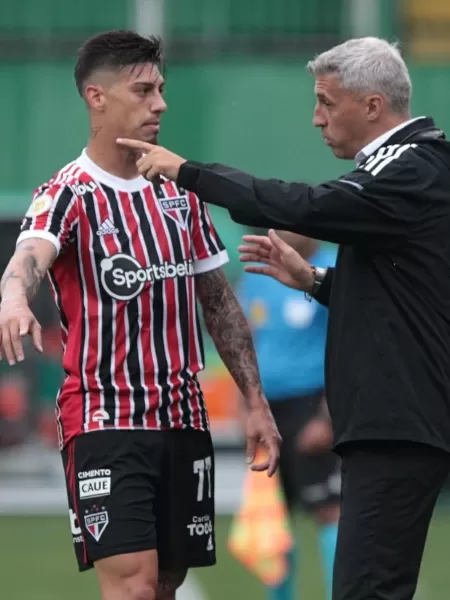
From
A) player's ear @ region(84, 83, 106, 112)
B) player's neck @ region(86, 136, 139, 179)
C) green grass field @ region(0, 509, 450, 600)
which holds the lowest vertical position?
green grass field @ region(0, 509, 450, 600)

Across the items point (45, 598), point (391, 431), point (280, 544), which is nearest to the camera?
point (391, 431)

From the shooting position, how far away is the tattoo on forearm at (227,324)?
5953 millimetres

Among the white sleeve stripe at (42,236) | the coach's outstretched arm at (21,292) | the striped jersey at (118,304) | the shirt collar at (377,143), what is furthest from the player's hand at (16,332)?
the shirt collar at (377,143)

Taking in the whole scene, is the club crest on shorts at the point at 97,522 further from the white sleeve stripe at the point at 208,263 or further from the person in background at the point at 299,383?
the person in background at the point at 299,383

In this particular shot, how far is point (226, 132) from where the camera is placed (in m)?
16.8

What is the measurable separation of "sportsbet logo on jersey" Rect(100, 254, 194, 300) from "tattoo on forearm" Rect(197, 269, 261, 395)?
0.35 meters

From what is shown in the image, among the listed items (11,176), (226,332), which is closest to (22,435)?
(11,176)

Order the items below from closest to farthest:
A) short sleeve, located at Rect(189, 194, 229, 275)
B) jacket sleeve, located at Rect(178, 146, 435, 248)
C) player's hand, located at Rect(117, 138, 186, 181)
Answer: jacket sleeve, located at Rect(178, 146, 435, 248) → player's hand, located at Rect(117, 138, 186, 181) → short sleeve, located at Rect(189, 194, 229, 275)

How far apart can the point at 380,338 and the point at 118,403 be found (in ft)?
3.32

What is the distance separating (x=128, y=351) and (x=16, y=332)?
2.72 ft

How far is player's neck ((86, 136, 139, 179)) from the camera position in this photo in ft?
18.8

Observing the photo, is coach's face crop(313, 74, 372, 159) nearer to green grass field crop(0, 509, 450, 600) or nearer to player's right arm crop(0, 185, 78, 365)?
player's right arm crop(0, 185, 78, 365)

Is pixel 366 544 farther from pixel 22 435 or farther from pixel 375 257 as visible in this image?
pixel 22 435

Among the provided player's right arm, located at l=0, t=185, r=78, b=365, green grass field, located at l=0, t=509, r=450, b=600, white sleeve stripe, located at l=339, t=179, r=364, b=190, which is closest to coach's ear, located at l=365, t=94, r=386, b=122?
white sleeve stripe, located at l=339, t=179, r=364, b=190
